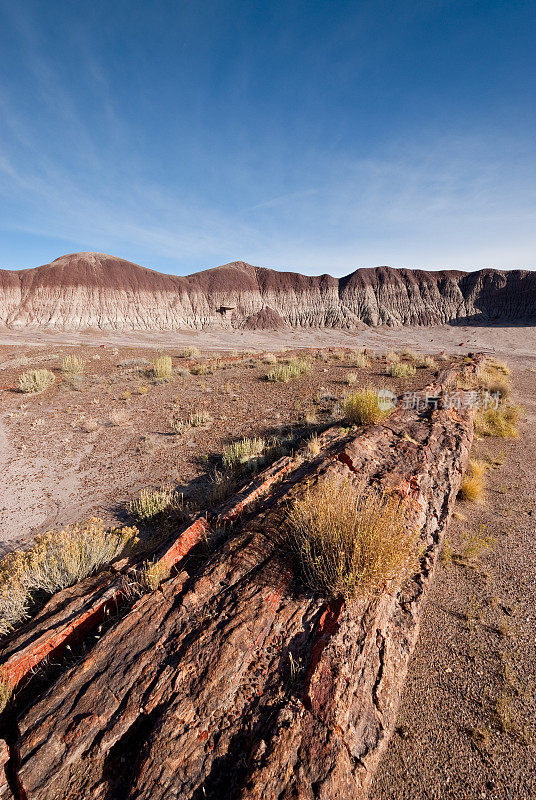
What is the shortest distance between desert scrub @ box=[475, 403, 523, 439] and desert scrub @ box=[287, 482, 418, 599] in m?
6.34

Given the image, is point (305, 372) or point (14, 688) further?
point (305, 372)

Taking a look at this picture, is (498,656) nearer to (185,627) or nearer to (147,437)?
(185,627)

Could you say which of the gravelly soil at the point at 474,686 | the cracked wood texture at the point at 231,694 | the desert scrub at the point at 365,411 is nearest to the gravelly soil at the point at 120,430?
the desert scrub at the point at 365,411

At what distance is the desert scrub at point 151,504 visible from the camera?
473cm

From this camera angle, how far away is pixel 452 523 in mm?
4602

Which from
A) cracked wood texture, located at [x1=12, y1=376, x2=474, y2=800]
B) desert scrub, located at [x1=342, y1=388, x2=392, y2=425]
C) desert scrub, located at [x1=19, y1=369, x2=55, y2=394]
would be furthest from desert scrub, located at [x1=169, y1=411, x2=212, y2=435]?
desert scrub, located at [x1=19, y1=369, x2=55, y2=394]

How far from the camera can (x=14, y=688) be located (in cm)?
227

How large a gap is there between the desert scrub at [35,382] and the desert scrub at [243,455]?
359 inches

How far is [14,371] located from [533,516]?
62.4ft

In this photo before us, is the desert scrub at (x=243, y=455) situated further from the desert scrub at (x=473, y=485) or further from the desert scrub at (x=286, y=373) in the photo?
the desert scrub at (x=286, y=373)

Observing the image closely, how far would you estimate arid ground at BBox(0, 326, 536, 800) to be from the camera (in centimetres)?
215

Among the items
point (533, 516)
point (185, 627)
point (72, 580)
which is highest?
point (185, 627)

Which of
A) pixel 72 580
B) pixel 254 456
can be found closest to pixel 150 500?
pixel 72 580

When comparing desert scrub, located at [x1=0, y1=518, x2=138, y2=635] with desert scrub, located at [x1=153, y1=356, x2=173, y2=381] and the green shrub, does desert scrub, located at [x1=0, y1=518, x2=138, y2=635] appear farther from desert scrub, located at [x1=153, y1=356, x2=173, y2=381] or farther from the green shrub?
desert scrub, located at [x1=153, y1=356, x2=173, y2=381]
